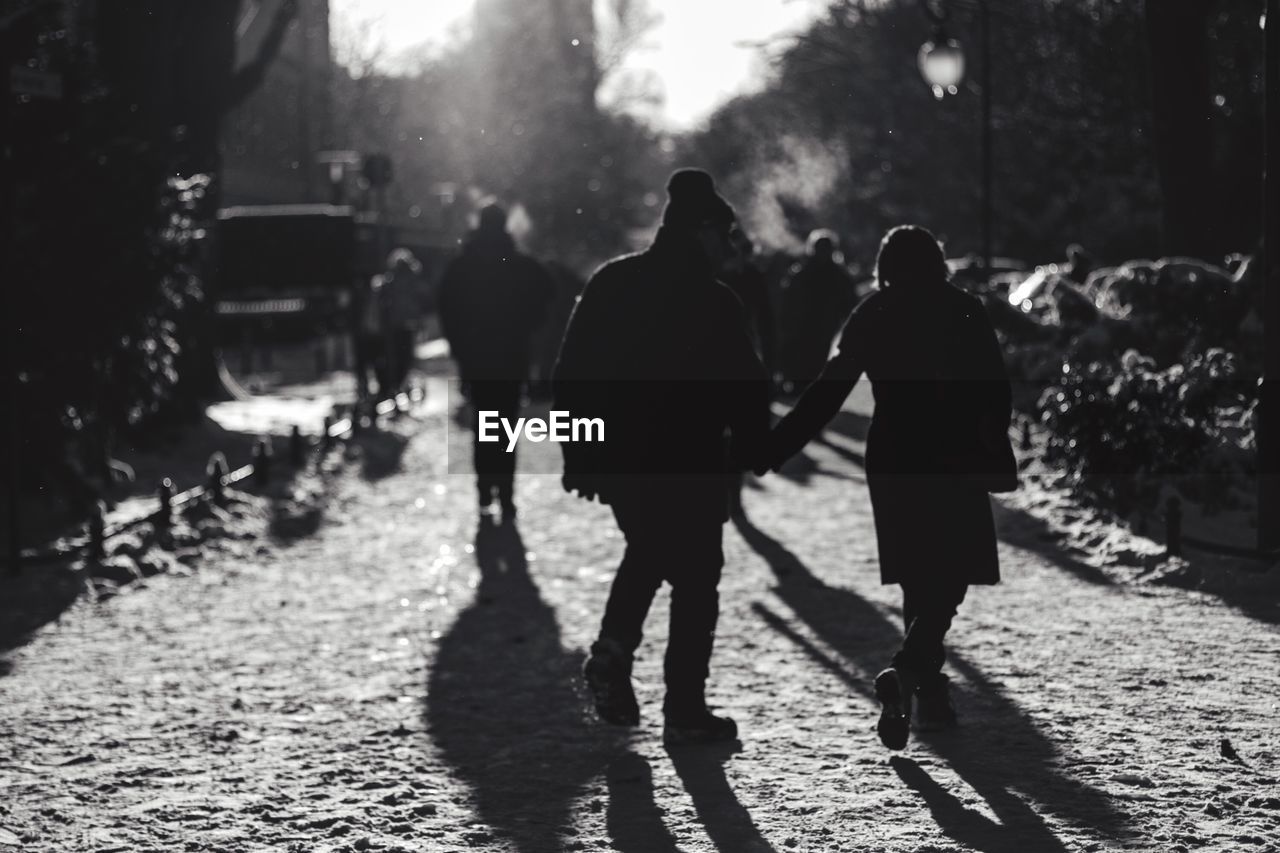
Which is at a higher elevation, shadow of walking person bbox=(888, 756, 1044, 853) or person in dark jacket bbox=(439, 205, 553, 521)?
person in dark jacket bbox=(439, 205, 553, 521)

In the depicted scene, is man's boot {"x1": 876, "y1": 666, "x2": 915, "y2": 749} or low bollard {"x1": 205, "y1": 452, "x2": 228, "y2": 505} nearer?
man's boot {"x1": 876, "y1": 666, "x2": 915, "y2": 749}

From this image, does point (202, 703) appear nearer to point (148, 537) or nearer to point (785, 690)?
point (785, 690)

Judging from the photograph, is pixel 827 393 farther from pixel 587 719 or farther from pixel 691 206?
pixel 587 719

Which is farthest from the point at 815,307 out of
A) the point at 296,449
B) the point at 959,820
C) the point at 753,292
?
the point at 959,820

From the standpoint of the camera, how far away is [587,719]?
7188mm

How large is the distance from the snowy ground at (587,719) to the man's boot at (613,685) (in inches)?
4.1

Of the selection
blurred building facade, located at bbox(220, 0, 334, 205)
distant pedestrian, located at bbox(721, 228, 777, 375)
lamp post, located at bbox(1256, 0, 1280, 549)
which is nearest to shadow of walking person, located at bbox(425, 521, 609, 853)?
lamp post, located at bbox(1256, 0, 1280, 549)

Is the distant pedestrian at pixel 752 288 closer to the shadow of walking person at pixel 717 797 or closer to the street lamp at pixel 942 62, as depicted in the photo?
the street lamp at pixel 942 62

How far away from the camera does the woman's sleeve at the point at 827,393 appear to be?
21.4 feet

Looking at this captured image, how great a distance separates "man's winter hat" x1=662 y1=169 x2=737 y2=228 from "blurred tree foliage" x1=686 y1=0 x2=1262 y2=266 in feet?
35.7

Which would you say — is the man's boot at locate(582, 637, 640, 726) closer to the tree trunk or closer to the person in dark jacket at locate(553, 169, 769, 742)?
the person in dark jacket at locate(553, 169, 769, 742)

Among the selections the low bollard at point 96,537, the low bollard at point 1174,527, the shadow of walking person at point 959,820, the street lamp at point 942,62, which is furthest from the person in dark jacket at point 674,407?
the street lamp at point 942,62

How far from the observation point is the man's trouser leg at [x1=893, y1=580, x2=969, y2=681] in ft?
21.4

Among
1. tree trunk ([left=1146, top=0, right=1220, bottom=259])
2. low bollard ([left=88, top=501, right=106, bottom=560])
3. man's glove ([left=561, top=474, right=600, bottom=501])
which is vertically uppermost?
tree trunk ([left=1146, top=0, right=1220, bottom=259])
